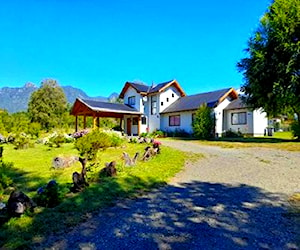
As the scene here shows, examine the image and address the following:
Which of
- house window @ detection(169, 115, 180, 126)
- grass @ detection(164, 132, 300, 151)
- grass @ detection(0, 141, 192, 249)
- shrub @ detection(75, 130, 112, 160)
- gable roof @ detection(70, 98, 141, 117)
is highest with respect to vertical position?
gable roof @ detection(70, 98, 141, 117)

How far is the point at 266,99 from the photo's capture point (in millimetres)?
19625

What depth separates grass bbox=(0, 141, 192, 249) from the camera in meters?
3.87

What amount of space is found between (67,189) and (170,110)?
79.4 feet

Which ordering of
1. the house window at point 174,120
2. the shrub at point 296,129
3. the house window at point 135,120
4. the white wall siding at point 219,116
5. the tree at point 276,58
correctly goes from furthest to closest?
the house window at point 135,120
the house window at point 174,120
the white wall siding at point 219,116
the shrub at point 296,129
the tree at point 276,58

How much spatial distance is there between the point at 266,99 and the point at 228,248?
60.0ft

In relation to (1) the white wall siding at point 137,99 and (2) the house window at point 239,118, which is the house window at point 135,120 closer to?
(1) the white wall siding at point 137,99

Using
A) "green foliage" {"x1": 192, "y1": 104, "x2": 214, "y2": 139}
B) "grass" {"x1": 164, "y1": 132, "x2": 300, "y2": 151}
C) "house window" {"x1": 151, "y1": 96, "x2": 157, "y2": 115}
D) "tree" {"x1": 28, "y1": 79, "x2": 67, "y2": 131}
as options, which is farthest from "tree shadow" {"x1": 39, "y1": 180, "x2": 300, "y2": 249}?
"tree" {"x1": 28, "y1": 79, "x2": 67, "y2": 131}

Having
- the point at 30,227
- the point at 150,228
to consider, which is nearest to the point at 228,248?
the point at 150,228

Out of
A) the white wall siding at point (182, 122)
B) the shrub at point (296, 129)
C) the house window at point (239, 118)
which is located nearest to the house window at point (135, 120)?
the white wall siding at point (182, 122)

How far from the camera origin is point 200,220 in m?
4.38

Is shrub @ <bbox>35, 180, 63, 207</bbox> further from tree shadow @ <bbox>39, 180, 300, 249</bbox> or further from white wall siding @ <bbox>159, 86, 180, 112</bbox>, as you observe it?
white wall siding @ <bbox>159, 86, 180, 112</bbox>

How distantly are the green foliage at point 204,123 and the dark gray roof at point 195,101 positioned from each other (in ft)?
7.30

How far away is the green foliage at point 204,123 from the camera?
2378 centimetres

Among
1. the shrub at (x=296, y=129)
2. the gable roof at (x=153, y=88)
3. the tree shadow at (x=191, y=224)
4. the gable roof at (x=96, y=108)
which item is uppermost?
the gable roof at (x=153, y=88)
